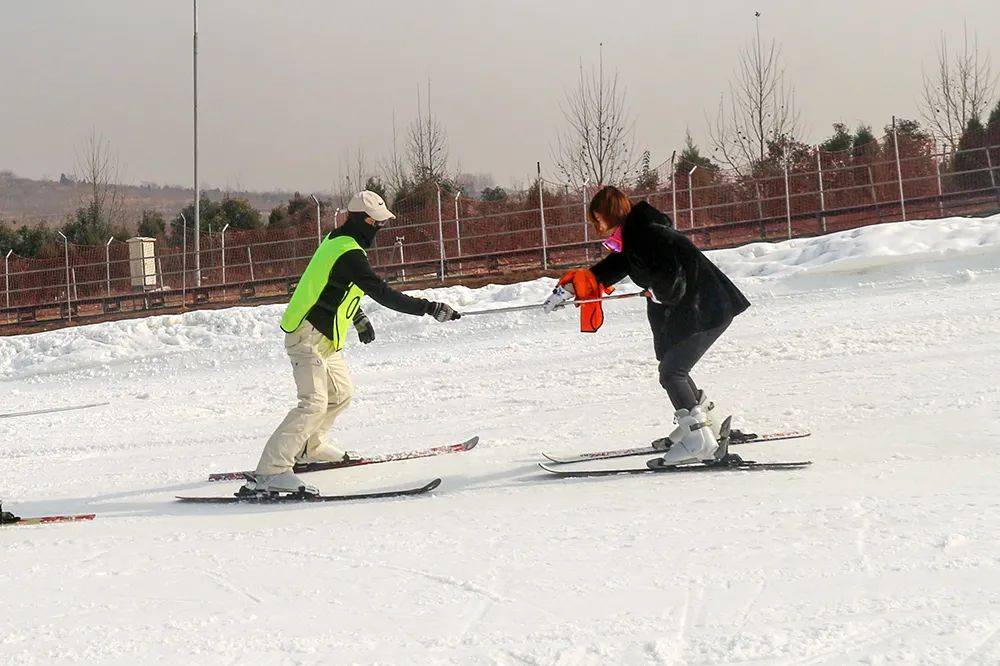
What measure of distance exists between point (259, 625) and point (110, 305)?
23.1m

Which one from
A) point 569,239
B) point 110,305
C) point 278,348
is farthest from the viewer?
point 110,305

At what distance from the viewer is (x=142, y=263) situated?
25.1 m

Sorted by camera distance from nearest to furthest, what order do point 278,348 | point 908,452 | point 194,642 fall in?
point 194,642 → point 908,452 → point 278,348

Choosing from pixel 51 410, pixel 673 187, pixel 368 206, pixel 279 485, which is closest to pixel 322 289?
pixel 368 206

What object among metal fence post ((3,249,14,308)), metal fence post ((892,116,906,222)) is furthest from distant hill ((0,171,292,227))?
metal fence post ((892,116,906,222))

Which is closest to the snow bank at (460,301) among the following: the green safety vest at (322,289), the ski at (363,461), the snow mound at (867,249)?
the snow mound at (867,249)

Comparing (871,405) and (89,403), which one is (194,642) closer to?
(871,405)

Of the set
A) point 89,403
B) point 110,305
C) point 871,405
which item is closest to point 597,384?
point 871,405

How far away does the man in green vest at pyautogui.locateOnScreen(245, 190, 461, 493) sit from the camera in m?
5.75

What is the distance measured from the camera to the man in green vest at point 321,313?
18.9 ft

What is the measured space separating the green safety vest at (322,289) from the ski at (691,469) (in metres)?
1.53

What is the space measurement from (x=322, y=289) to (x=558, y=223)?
15.3 metres

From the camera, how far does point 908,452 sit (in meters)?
5.46

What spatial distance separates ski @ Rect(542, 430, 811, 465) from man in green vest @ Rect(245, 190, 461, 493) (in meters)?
1.13
